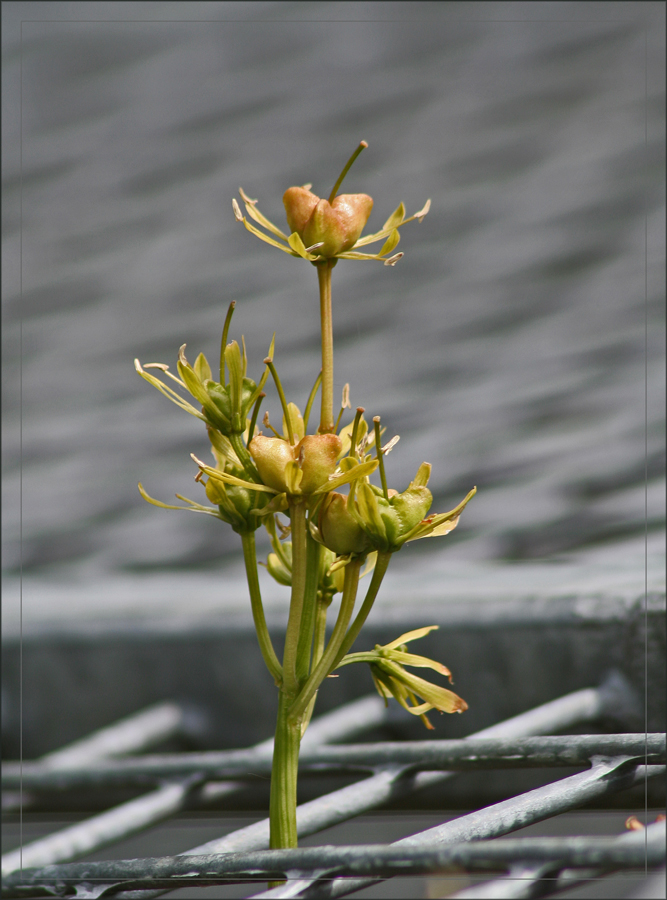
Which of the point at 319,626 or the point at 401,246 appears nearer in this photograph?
the point at 319,626

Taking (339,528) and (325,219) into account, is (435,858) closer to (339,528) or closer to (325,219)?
(339,528)

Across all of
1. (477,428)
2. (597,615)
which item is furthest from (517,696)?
(477,428)

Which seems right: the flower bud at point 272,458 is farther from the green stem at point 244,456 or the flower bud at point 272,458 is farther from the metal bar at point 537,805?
the metal bar at point 537,805

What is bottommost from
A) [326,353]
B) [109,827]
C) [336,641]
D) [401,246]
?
[109,827]

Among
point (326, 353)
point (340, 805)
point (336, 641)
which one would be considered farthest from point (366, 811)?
point (326, 353)

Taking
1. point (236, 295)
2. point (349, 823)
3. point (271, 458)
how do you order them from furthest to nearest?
point (236, 295), point (349, 823), point (271, 458)

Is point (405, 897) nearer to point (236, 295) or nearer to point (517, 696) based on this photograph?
point (517, 696)

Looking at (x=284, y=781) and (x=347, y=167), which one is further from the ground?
(x=347, y=167)
